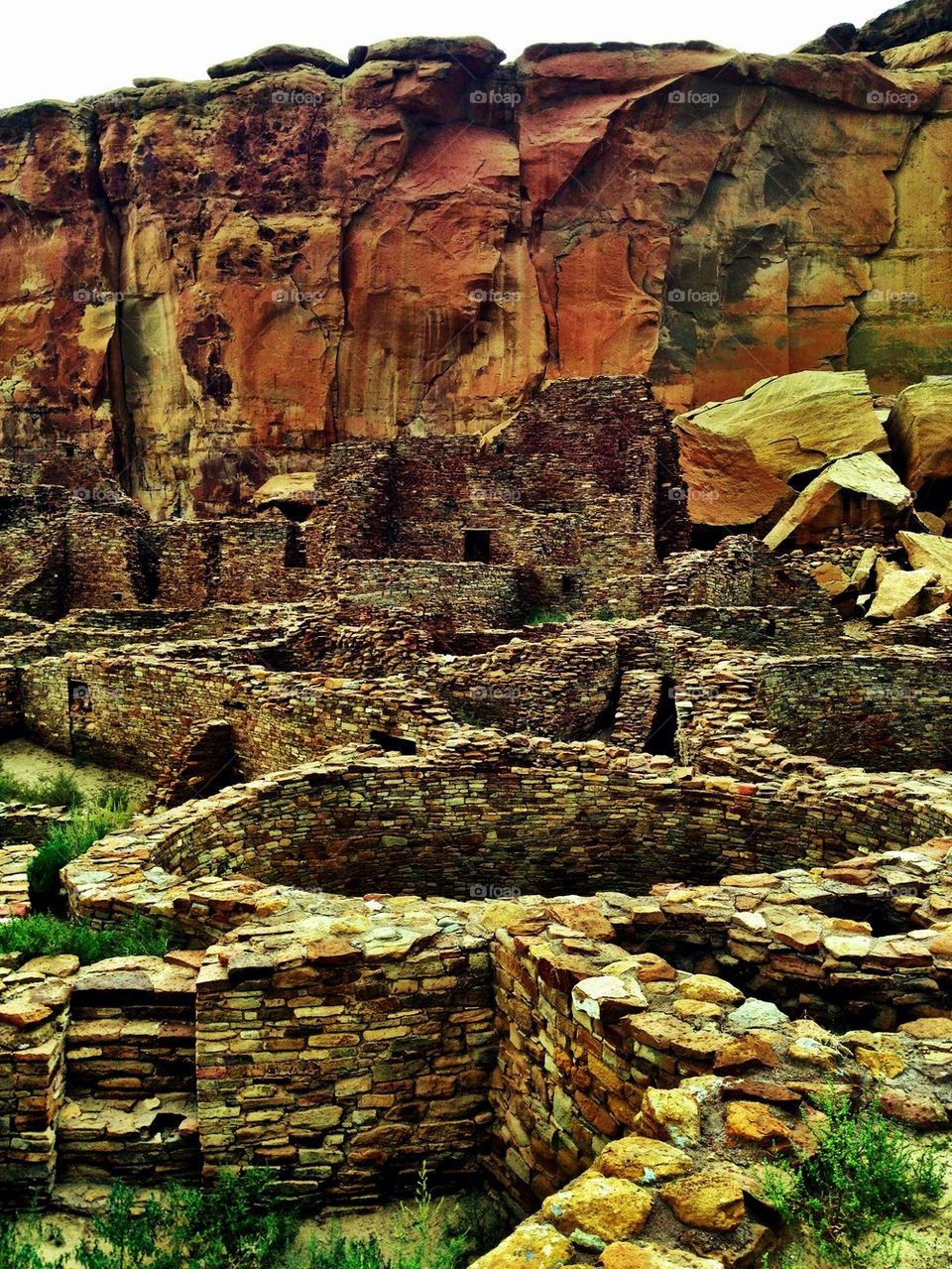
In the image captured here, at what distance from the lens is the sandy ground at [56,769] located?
1161 cm

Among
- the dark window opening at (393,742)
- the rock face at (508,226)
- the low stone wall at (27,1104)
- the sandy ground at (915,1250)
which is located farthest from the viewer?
the rock face at (508,226)

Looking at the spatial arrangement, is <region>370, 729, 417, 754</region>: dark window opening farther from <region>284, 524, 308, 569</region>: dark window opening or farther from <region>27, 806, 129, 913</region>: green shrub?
<region>284, 524, 308, 569</region>: dark window opening

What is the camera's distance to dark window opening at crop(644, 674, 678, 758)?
11125 mm

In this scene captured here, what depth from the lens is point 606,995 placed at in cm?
388

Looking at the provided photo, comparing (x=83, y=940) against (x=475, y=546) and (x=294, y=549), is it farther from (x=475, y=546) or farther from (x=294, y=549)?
(x=294, y=549)

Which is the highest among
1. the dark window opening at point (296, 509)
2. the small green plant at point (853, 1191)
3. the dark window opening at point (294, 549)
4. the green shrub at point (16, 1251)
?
the dark window opening at point (296, 509)

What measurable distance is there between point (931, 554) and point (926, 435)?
5.95 metres

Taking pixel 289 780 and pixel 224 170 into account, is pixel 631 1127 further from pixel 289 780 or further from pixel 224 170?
pixel 224 170

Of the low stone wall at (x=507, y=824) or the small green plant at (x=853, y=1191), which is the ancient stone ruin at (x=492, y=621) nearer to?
the low stone wall at (x=507, y=824)

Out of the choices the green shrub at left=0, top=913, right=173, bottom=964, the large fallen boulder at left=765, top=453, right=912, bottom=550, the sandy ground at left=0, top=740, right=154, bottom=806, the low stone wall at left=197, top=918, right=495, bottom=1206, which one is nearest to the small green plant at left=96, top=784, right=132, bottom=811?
the sandy ground at left=0, top=740, right=154, bottom=806

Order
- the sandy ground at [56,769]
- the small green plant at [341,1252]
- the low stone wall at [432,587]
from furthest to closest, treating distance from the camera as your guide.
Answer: the low stone wall at [432,587] < the sandy ground at [56,769] < the small green plant at [341,1252]

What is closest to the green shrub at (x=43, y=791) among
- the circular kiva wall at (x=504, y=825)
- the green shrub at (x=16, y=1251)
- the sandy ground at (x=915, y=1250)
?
the circular kiva wall at (x=504, y=825)

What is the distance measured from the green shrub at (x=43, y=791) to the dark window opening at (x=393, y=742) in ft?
12.9

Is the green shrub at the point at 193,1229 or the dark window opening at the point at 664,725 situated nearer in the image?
the green shrub at the point at 193,1229
